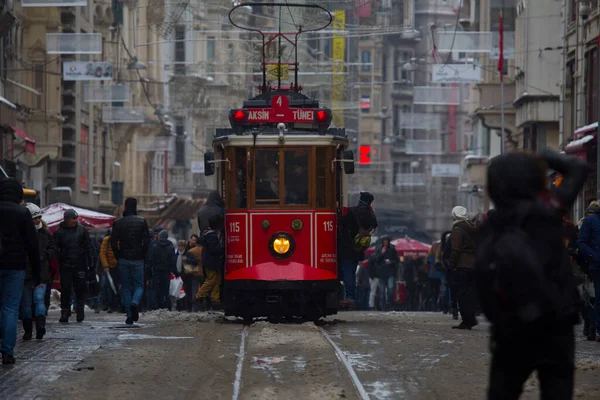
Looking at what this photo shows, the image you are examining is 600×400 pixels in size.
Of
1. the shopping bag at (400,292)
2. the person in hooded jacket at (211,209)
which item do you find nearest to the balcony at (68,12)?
the shopping bag at (400,292)

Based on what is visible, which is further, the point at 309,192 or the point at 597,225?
the point at 309,192

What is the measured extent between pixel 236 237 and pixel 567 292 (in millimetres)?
12396

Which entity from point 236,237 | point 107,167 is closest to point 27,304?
point 236,237

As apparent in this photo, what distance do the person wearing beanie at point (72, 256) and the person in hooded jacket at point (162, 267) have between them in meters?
5.81

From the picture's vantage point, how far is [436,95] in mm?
46938

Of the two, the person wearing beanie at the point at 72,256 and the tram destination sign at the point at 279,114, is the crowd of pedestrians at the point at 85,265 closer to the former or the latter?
the person wearing beanie at the point at 72,256

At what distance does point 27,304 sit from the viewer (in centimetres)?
1553

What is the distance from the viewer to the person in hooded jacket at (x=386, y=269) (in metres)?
31.9

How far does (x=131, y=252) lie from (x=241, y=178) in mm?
1674

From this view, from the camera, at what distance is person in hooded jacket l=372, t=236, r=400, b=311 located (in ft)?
105

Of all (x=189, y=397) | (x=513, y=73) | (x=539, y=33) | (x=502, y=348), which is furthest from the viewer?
(x=513, y=73)

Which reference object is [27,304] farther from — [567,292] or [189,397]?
[567,292]

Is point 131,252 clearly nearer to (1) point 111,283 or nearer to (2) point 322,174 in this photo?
(2) point 322,174

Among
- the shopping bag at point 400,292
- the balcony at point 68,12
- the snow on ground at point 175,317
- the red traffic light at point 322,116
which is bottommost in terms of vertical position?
the shopping bag at point 400,292
